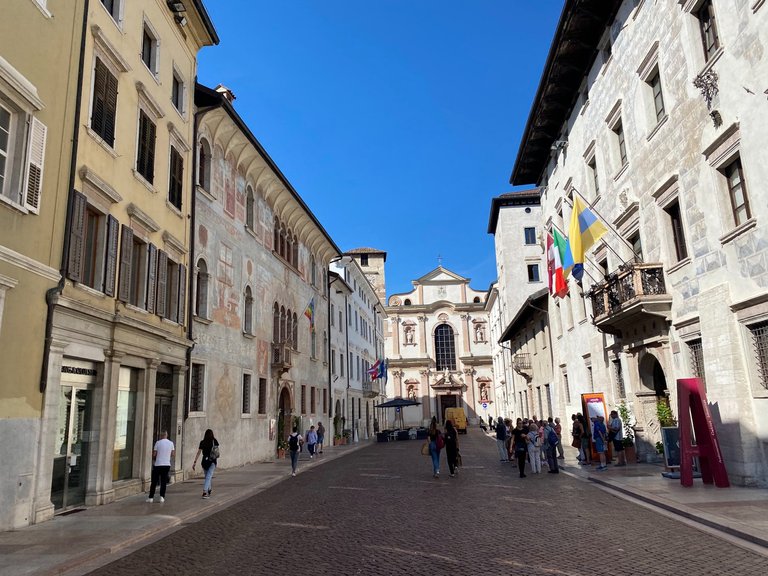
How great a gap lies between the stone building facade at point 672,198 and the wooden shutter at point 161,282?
501 inches

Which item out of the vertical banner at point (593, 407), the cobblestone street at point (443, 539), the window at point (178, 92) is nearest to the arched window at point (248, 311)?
the window at point (178, 92)

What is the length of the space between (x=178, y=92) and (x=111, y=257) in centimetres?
749

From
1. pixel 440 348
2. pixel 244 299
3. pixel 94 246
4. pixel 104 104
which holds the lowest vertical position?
pixel 94 246

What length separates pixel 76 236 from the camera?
12.0 meters

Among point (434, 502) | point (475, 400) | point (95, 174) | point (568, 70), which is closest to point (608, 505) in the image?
point (434, 502)

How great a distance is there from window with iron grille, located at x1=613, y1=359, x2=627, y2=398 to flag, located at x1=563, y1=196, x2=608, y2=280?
4.07m

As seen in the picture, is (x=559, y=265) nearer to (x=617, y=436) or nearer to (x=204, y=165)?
(x=617, y=436)

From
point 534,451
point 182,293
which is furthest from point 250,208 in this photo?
point 534,451

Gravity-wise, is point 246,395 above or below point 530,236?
below

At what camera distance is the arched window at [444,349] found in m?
73.9

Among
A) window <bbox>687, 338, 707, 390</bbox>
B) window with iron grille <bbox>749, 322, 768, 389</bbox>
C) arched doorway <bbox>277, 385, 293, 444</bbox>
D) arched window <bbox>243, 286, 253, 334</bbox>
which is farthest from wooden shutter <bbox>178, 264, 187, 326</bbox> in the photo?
window with iron grille <bbox>749, 322, 768, 389</bbox>

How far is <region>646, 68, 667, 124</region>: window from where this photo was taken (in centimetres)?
1627

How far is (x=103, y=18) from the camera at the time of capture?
13539 mm

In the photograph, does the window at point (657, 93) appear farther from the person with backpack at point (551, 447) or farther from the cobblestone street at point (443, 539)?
the cobblestone street at point (443, 539)
